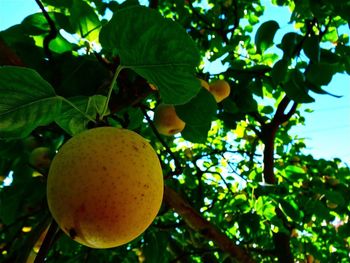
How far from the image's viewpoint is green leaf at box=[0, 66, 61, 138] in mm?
757

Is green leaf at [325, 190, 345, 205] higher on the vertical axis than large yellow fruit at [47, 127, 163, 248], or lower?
lower

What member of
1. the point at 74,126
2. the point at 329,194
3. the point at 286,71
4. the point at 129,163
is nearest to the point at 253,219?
the point at 329,194

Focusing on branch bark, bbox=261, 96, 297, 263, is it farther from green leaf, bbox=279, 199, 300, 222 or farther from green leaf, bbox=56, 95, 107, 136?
green leaf, bbox=56, 95, 107, 136

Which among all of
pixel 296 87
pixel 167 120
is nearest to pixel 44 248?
pixel 167 120

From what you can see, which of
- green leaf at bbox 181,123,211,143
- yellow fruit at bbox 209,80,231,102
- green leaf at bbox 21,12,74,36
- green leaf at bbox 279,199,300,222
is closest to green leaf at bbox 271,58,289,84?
yellow fruit at bbox 209,80,231,102

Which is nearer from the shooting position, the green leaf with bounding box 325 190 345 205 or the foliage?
the foliage

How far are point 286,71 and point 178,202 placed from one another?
907 mm

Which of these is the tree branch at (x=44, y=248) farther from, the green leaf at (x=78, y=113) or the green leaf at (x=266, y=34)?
the green leaf at (x=266, y=34)

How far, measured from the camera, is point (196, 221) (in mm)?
1277

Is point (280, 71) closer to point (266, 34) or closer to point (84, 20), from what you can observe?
point (266, 34)

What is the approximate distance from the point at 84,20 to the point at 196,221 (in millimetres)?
748

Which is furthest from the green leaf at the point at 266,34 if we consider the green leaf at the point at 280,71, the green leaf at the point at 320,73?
the green leaf at the point at 320,73

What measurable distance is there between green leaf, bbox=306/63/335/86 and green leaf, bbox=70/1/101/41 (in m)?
0.95

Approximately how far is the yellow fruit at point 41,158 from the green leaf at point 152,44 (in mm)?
908
